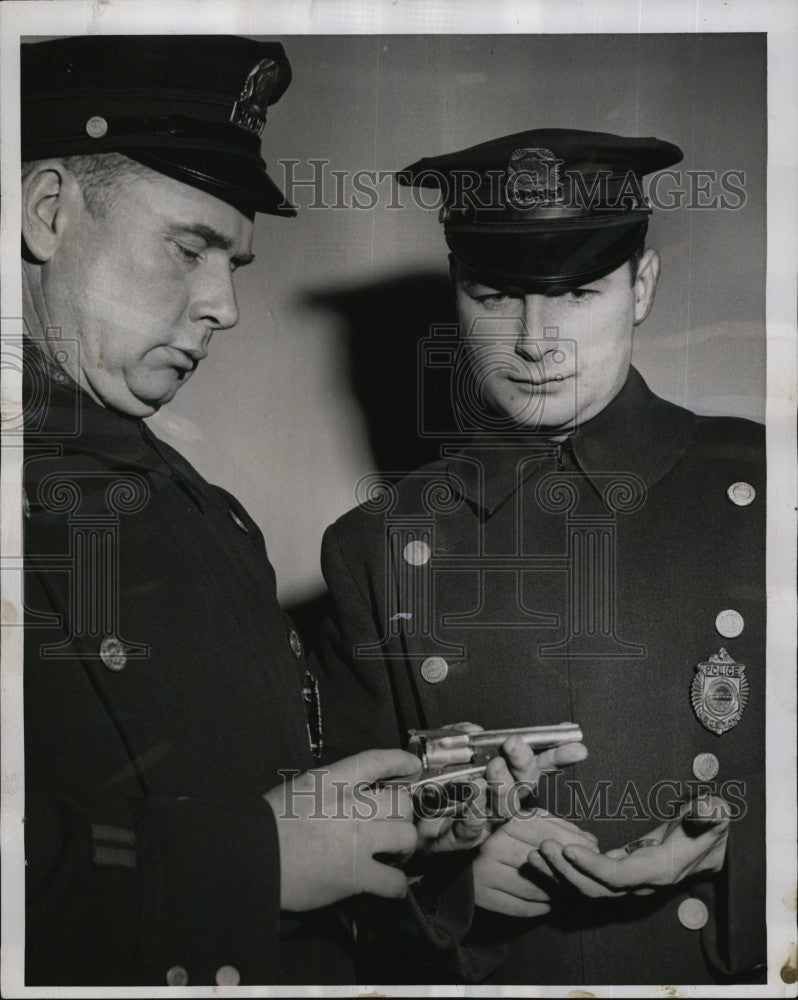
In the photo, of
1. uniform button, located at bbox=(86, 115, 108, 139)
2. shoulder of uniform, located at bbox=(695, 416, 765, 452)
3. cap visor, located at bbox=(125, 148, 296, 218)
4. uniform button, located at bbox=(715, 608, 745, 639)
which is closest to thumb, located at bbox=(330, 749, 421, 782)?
uniform button, located at bbox=(715, 608, 745, 639)

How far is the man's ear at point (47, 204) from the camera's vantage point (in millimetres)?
1045

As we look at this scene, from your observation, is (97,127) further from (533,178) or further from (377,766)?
(377,766)

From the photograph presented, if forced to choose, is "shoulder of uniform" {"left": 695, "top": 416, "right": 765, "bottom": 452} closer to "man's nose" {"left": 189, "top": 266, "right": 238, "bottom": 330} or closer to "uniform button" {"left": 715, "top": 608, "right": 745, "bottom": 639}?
"uniform button" {"left": 715, "top": 608, "right": 745, "bottom": 639}

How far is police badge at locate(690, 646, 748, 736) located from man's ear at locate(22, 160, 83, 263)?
792mm

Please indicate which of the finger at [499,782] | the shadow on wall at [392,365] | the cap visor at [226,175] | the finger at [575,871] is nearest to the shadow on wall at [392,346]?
the shadow on wall at [392,365]

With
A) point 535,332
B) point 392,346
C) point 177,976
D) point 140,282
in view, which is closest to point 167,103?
point 140,282

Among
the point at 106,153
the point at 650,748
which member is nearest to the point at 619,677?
the point at 650,748

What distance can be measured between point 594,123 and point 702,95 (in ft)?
0.39

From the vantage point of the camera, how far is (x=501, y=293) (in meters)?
1.06

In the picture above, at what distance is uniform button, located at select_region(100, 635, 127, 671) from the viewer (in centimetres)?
99

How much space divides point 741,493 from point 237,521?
0.53m

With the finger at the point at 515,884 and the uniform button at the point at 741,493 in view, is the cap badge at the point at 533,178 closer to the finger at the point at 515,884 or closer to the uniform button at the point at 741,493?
the uniform button at the point at 741,493

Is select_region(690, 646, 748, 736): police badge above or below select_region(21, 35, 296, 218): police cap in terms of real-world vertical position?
below

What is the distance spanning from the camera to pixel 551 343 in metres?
1.05
